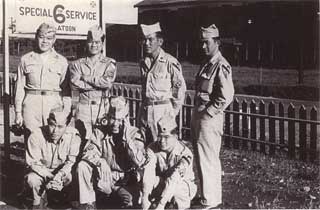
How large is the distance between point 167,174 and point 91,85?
3.67 ft

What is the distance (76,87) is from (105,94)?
0.25 meters

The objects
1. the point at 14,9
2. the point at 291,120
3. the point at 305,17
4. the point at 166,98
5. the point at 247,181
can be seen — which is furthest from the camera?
the point at 305,17

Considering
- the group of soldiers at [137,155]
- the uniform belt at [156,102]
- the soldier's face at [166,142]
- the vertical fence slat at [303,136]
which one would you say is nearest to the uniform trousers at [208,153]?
the group of soldiers at [137,155]

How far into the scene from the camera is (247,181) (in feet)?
16.1

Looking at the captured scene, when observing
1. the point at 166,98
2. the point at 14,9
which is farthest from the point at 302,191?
the point at 14,9

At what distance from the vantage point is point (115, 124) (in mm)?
3578

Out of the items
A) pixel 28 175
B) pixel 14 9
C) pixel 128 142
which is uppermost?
pixel 14 9

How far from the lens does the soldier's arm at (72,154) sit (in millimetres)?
3670

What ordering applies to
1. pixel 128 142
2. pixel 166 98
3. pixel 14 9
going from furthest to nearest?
1. pixel 14 9
2. pixel 166 98
3. pixel 128 142

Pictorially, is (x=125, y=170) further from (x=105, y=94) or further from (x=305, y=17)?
(x=305, y=17)

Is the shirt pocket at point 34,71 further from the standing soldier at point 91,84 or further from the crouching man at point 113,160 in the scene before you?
the crouching man at point 113,160

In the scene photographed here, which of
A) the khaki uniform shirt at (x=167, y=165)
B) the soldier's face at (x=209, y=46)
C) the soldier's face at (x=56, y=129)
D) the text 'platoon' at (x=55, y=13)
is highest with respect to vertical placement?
the text 'platoon' at (x=55, y=13)

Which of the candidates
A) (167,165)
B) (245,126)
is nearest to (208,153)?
(167,165)

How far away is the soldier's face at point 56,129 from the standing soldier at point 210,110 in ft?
3.09
